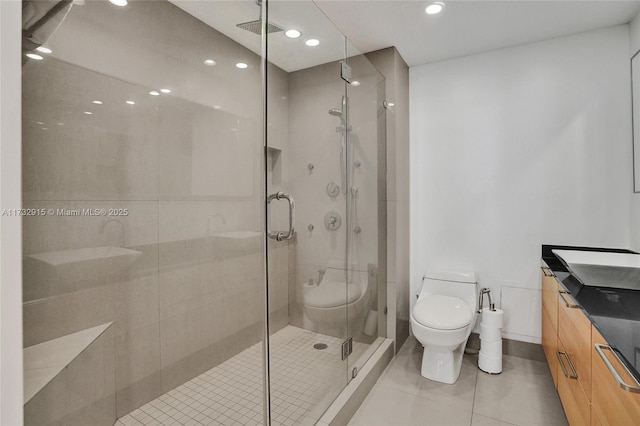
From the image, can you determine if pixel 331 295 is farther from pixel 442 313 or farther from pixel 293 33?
pixel 293 33

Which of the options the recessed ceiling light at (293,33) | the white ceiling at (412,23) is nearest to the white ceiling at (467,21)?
the white ceiling at (412,23)

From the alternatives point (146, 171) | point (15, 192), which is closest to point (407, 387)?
point (146, 171)

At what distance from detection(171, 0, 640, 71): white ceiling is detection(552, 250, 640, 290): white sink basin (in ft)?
5.09

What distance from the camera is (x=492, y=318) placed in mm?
2441

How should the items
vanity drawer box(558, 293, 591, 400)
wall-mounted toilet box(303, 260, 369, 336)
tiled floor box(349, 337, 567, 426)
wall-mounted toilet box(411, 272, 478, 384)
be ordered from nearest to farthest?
vanity drawer box(558, 293, 591, 400), wall-mounted toilet box(303, 260, 369, 336), tiled floor box(349, 337, 567, 426), wall-mounted toilet box(411, 272, 478, 384)

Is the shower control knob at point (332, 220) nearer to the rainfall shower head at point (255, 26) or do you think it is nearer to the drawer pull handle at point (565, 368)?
the rainfall shower head at point (255, 26)

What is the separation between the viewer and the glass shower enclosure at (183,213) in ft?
2.81

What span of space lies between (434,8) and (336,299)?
1.89 m

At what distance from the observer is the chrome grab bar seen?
4.90ft

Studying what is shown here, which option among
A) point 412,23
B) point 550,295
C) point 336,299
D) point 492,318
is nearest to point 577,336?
point 550,295

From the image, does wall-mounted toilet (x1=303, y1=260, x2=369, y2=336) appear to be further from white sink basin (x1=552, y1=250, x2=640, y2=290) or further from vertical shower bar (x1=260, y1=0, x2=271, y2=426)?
white sink basin (x1=552, y1=250, x2=640, y2=290)

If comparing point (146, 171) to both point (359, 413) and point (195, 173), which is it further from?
point (359, 413)

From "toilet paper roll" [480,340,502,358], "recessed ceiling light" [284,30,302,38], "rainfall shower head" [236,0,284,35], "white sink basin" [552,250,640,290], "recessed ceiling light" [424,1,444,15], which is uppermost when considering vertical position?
"recessed ceiling light" [424,1,444,15]

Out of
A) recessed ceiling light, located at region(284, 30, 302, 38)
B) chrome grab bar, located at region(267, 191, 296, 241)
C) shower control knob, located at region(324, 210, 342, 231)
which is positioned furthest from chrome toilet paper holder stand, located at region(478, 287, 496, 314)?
recessed ceiling light, located at region(284, 30, 302, 38)
